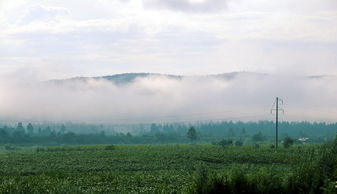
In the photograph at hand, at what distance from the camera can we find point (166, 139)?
162 metres

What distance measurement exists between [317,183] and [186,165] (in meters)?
31.7

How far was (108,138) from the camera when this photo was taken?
151250mm

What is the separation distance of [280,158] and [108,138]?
331 feet

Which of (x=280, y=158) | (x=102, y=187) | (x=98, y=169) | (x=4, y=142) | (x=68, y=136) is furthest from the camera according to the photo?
(x=68, y=136)

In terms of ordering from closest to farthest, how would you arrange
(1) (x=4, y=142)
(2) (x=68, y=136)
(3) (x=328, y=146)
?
(3) (x=328, y=146) → (1) (x=4, y=142) → (2) (x=68, y=136)

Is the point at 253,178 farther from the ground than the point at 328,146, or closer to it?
closer to it

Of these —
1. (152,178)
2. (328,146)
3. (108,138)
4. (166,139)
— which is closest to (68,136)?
(108,138)

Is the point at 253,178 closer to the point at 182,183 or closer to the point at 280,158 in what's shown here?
the point at 182,183

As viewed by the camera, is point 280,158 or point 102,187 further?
point 280,158

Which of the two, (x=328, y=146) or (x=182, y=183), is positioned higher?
(x=328, y=146)

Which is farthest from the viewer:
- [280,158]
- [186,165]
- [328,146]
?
[280,158]

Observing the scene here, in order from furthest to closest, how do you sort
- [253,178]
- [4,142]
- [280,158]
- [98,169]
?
[4,142] → [280,158] → [98,169] → [253,178]

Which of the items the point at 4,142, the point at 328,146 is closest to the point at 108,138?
the point at 4,142

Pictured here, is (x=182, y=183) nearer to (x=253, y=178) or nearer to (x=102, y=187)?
(x=102, y=187)
